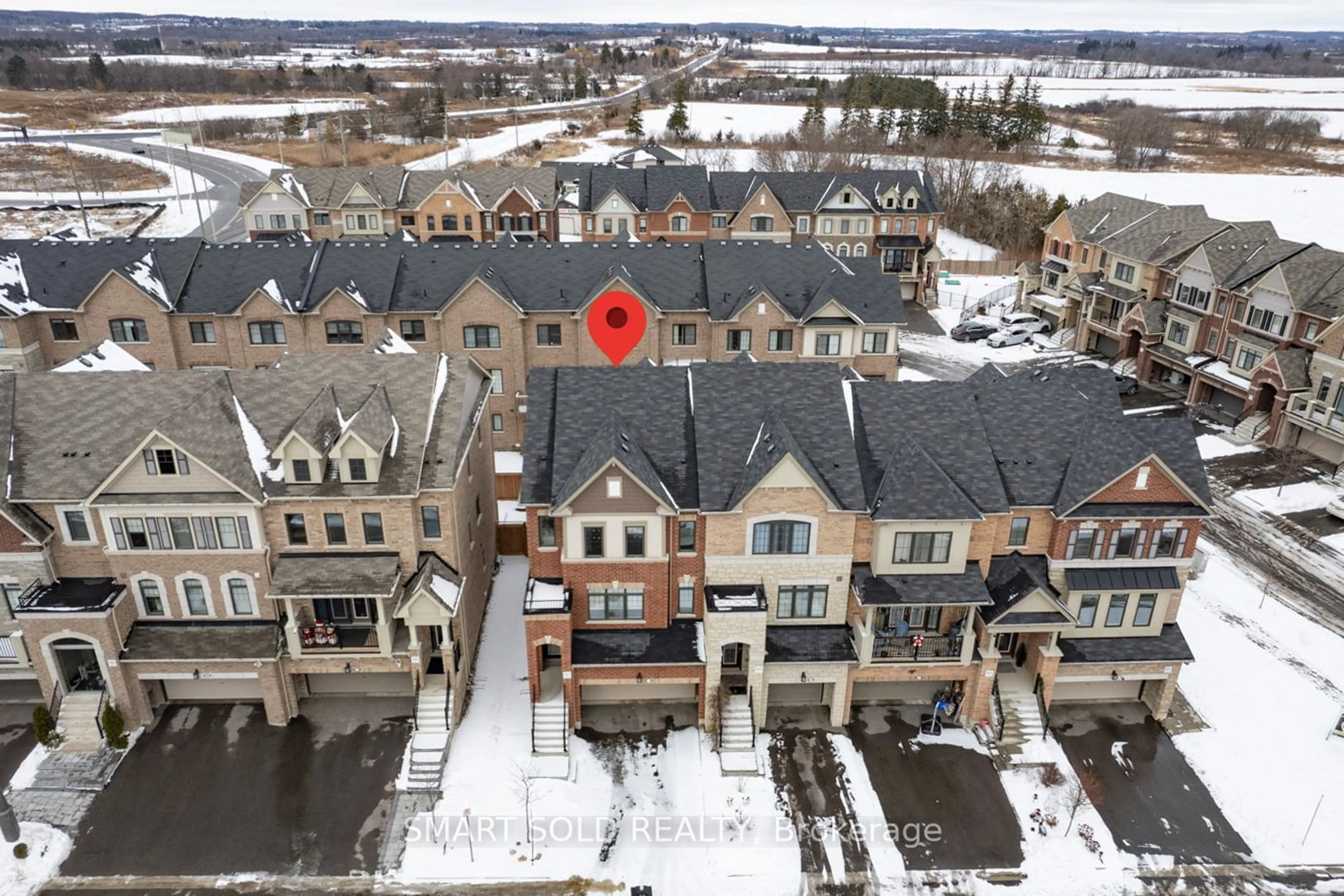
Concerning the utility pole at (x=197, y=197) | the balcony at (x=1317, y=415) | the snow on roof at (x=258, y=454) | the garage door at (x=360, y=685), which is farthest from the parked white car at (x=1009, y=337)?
the utility pole at (x=197, y=197)

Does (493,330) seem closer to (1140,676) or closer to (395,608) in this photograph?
(395,608)

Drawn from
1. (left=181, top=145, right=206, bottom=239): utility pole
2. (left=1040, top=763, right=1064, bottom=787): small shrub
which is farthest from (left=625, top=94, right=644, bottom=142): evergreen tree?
(left=1040, top=763, right=1064, bottom=787): small shrub

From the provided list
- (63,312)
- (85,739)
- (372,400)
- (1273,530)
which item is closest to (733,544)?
(372,400)

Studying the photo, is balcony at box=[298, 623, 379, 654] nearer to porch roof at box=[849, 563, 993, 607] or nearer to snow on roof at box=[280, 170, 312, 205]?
porch roof at box=[849, 563, 993, 607]

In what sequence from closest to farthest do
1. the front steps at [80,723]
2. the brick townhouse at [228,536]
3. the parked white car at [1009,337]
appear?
the brick townhouse at [228,536]
the front steps at [80,723]
the parked white car at [1009,337]

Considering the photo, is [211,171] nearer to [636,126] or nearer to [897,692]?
[636,126]

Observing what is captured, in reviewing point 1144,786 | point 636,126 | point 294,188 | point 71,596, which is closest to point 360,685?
point 71,596

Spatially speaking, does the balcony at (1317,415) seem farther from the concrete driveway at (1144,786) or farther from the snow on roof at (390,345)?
the snow on roof at (390,345)
